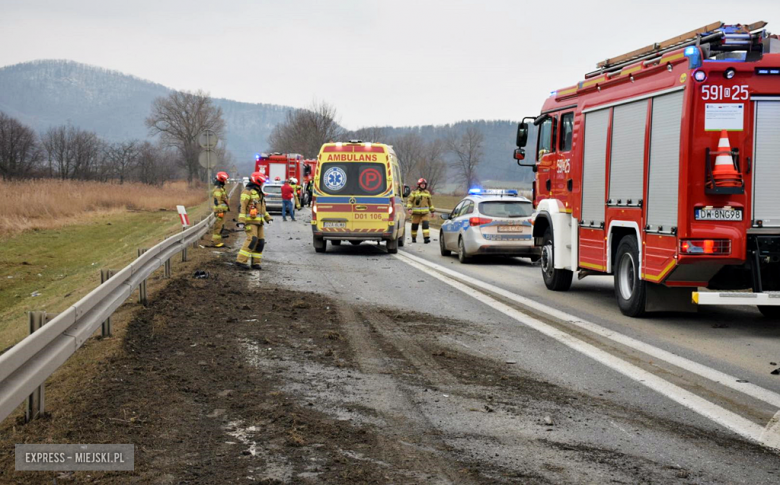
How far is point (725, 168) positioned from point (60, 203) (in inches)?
1191

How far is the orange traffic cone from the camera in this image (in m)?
8.68

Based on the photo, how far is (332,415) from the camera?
18.1 feet

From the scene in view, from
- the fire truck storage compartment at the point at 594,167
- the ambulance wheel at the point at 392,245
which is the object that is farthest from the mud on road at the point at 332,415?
the ambulance wheel at the point at 392,245

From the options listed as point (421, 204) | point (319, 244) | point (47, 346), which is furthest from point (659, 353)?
point (421, 204)

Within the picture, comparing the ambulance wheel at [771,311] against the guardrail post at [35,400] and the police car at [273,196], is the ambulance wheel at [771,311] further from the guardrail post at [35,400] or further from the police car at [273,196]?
the police car at [273,196]

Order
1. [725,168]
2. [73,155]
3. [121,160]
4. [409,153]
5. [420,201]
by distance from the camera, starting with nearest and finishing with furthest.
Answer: [725,168] → [420,201] → [73,155] → [121,160] → [409,153]

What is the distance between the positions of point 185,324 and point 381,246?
14.4m

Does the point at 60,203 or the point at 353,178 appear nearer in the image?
the point at 353,178

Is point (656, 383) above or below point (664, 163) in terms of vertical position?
below

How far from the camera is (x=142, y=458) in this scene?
15.1ft

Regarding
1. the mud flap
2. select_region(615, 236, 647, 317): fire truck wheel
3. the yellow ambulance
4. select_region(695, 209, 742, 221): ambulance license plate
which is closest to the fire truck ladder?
select_region(695, 209, 742, 221): ambulance license plate

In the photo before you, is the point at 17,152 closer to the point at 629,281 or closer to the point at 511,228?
the point at 511,228

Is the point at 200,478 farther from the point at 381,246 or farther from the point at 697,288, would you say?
the point at 381,246

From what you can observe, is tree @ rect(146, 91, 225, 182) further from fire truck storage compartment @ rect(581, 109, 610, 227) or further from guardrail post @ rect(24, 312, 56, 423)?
guardrail post @ rect(24, 312, 56, 423)
